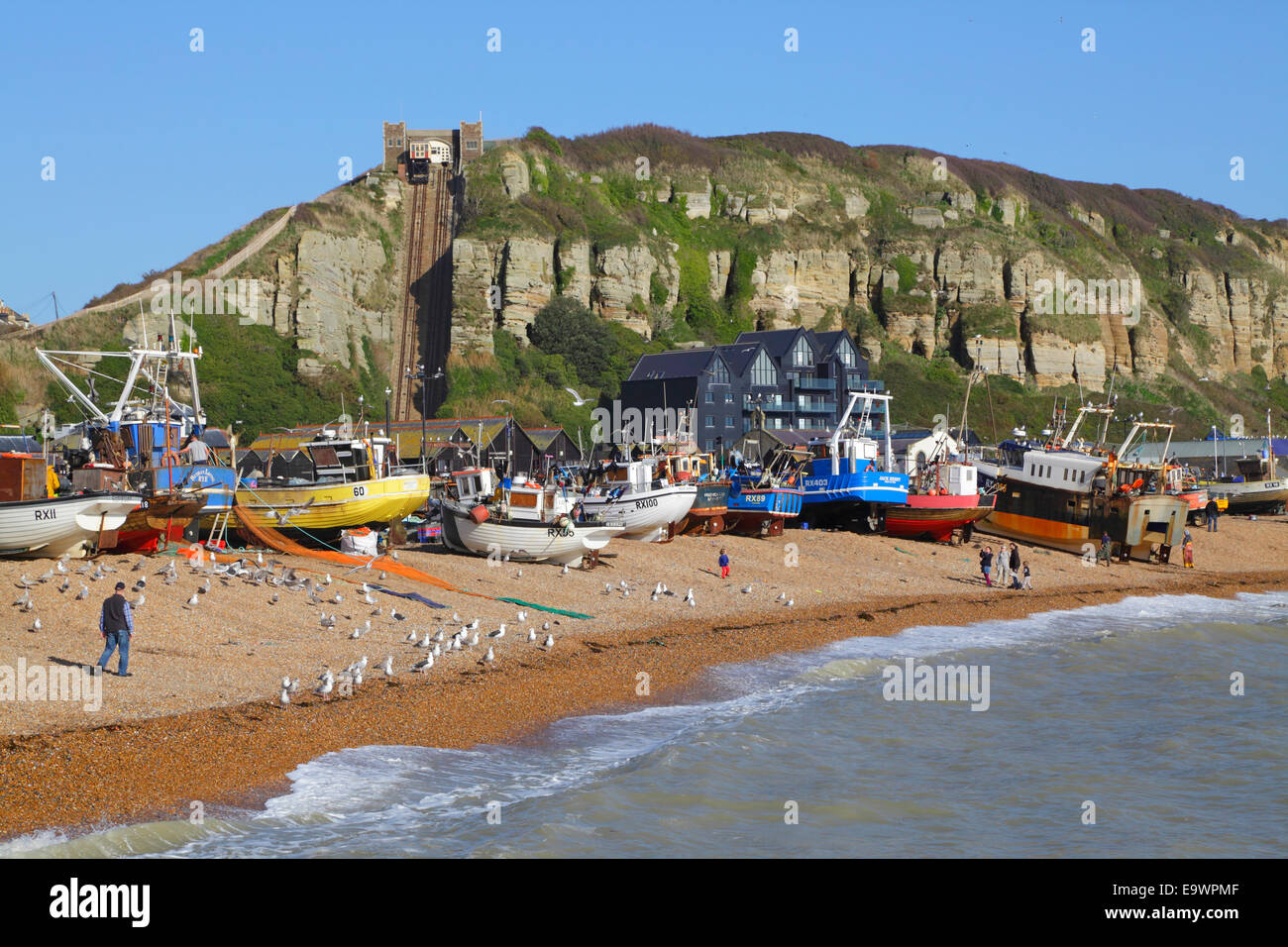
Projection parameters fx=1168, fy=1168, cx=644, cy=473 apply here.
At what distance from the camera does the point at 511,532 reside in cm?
3234

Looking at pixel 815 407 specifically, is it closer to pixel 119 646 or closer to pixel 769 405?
pixel 769 405

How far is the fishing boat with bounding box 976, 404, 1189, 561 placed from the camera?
157ft

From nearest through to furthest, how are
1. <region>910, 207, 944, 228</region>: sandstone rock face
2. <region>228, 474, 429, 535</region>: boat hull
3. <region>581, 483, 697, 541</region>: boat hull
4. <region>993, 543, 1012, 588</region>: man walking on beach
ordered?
<region>228, 474, 429, 535</region>: boat hull < <region>581, 483, 697, 541</region>: boat hull < <region>993, 543, 1012, 588</region>: man walking on beach < <region>910, 207, 944, 228</region>: sandstone rock face

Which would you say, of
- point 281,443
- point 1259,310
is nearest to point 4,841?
point 281,443

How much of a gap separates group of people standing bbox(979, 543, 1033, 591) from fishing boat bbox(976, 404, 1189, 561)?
9.39 metres

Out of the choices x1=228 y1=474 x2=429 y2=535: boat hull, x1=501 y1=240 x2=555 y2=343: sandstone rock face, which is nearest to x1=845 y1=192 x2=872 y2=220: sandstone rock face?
x1=501 y1=240 x2=555 y2=343: sandstone rock face

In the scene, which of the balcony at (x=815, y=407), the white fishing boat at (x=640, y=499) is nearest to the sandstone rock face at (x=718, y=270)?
the balcony at (x=815, y=407)

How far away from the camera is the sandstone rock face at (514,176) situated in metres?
99.3

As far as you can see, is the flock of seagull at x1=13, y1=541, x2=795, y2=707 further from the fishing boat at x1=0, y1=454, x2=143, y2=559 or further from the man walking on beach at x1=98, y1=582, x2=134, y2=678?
the man walking on beach at x1=98, y1=582, x2=134, y2=678

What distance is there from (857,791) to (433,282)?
275 ft

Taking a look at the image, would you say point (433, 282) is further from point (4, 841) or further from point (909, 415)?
point (4, 841)

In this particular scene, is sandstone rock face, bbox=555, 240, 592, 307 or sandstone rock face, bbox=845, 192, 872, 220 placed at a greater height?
sandstone rock face, bbox=845, 192, 872, 220

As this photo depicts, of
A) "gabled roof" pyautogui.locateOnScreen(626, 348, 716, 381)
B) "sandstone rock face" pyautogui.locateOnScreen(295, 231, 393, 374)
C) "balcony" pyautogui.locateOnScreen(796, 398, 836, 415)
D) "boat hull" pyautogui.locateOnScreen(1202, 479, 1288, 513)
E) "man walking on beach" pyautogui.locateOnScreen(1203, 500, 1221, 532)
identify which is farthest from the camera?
"balcony" pyautogui.locateOnScreen(796, 398, 836, 415)

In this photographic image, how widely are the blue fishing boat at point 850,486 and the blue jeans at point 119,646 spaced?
1297 inches
